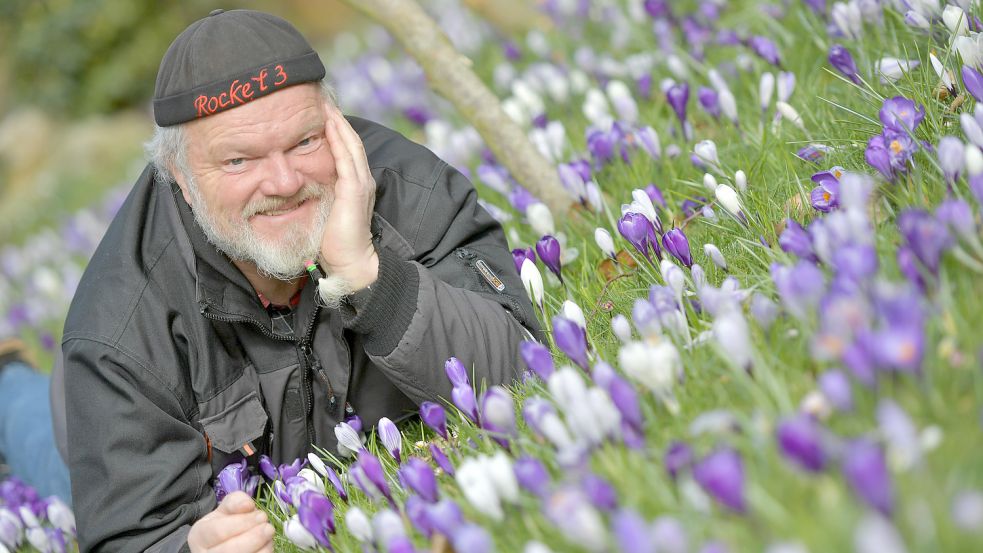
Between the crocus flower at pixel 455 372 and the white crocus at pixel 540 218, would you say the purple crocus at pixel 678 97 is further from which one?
the crocus flower at pixel 455 372

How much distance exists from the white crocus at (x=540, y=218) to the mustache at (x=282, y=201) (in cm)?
112

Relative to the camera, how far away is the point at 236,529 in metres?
3.25

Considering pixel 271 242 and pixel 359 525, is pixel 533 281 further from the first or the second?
pixel 359 525

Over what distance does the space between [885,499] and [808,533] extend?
186mm

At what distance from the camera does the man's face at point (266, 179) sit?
3.61 metres

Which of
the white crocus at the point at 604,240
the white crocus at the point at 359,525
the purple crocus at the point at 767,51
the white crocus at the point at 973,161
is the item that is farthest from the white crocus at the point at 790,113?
the white crocus at the point at 359,525

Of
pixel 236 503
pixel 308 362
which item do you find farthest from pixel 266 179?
pixel 236 503

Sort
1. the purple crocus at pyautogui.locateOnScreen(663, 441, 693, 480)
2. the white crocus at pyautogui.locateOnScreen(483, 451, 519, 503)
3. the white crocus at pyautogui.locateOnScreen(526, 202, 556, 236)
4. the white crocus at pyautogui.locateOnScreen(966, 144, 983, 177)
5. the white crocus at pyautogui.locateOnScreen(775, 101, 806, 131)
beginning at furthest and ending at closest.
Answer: the white crocus at pyautogui.locateOnScreen(526, 202, 556, 236) → the white crocus at pyautogui.locateOnScreen(775, 101, 806, 131) → the white crocus at pyautogui.locateOnScreen(966, 144, 983, 177) → the white crocus at pyautogui.locateOnScreen(483, 451, 519, 503) → the purple crocus at pyautogui.locateOnScreen(663, 441, 693, 480)

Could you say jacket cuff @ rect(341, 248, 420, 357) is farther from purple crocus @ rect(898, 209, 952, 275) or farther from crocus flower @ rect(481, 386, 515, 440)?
purple crocus @ rect(898, 209, 952, 275)

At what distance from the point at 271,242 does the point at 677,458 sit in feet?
6.50

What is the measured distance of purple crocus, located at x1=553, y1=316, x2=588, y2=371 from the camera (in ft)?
9.33

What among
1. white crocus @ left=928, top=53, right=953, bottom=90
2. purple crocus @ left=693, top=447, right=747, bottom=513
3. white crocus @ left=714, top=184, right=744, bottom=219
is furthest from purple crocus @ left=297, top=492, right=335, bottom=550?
white crocus @ left=928, top=53, right=953, bottom=90

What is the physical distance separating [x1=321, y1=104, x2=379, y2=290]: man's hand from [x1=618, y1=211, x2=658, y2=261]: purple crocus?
0.90m

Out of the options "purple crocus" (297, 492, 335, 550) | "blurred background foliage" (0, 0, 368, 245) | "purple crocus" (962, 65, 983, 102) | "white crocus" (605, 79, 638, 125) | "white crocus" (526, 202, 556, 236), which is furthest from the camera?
"blurred background foliage" (0, 0, 368, 245)
